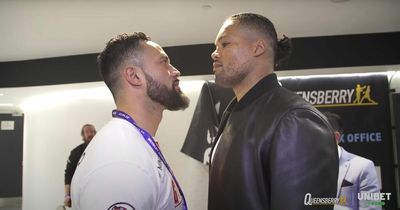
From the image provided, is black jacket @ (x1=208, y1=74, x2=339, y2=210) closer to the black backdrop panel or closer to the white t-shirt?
the white t-shirt

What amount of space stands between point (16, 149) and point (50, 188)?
71.2 inches

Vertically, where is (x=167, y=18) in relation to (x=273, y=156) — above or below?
above

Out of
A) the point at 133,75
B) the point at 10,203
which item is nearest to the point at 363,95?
the point at 133,75

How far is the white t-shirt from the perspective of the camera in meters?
0.97

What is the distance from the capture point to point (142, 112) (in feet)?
4.41

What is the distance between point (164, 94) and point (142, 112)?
0.12m

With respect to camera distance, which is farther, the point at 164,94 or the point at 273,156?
the point at 164,94

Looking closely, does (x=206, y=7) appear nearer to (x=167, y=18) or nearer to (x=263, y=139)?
(x=167, y=18)

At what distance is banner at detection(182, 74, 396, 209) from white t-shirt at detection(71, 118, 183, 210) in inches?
125

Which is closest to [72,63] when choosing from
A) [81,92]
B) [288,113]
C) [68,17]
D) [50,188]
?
[81,92]

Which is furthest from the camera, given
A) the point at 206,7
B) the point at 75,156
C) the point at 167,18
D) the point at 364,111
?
the point at 75,156

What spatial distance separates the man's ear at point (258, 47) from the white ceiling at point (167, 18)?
2.11 metres

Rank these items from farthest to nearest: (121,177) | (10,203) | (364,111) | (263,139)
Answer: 1. (10,203)
2. (364,111)
3. (263,139)
4. (121,177)

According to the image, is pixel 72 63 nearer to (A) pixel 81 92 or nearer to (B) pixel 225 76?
(A) pixel 81 92
